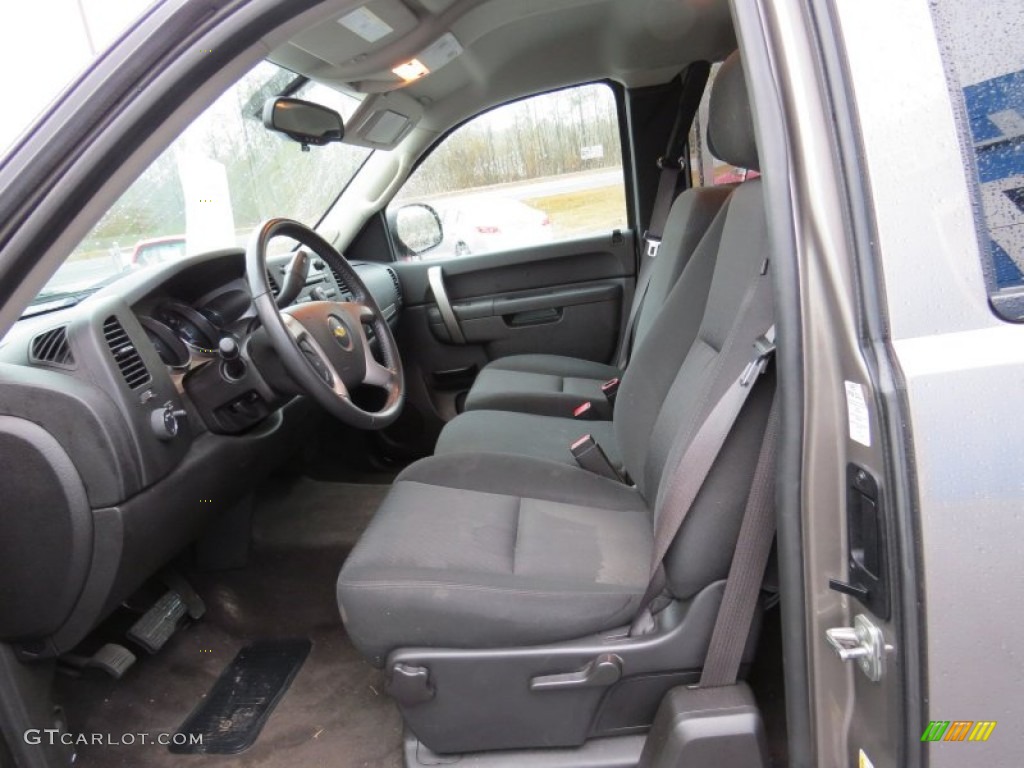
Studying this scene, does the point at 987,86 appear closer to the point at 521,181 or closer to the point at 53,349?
the point at 53,349

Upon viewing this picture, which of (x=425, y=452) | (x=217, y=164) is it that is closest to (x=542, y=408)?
(x=425, y=452)

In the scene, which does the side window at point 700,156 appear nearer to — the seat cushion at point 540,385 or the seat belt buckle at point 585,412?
the seat cushion at point 540,385

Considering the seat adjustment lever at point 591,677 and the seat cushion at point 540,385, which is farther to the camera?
the seat cushion at point 540,385

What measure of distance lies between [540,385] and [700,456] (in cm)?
148

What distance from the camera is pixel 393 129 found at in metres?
2.86

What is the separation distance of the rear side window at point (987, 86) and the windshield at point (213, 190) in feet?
4.38

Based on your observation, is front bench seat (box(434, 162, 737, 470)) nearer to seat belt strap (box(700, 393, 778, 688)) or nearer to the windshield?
seat belt strap (box(700, 393, 778, 688))

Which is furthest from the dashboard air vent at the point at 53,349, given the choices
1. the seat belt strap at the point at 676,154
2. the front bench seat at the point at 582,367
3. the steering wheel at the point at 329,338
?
the seat belt strap at the point at 676,154

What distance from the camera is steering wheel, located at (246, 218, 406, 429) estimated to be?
5.20 ft

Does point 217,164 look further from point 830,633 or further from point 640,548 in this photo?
point 830,633

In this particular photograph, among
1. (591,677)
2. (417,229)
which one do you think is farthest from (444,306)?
(591,677)

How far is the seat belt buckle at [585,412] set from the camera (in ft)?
7.77

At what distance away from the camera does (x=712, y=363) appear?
54.9 inches

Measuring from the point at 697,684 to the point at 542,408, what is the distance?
1282 millimetres
